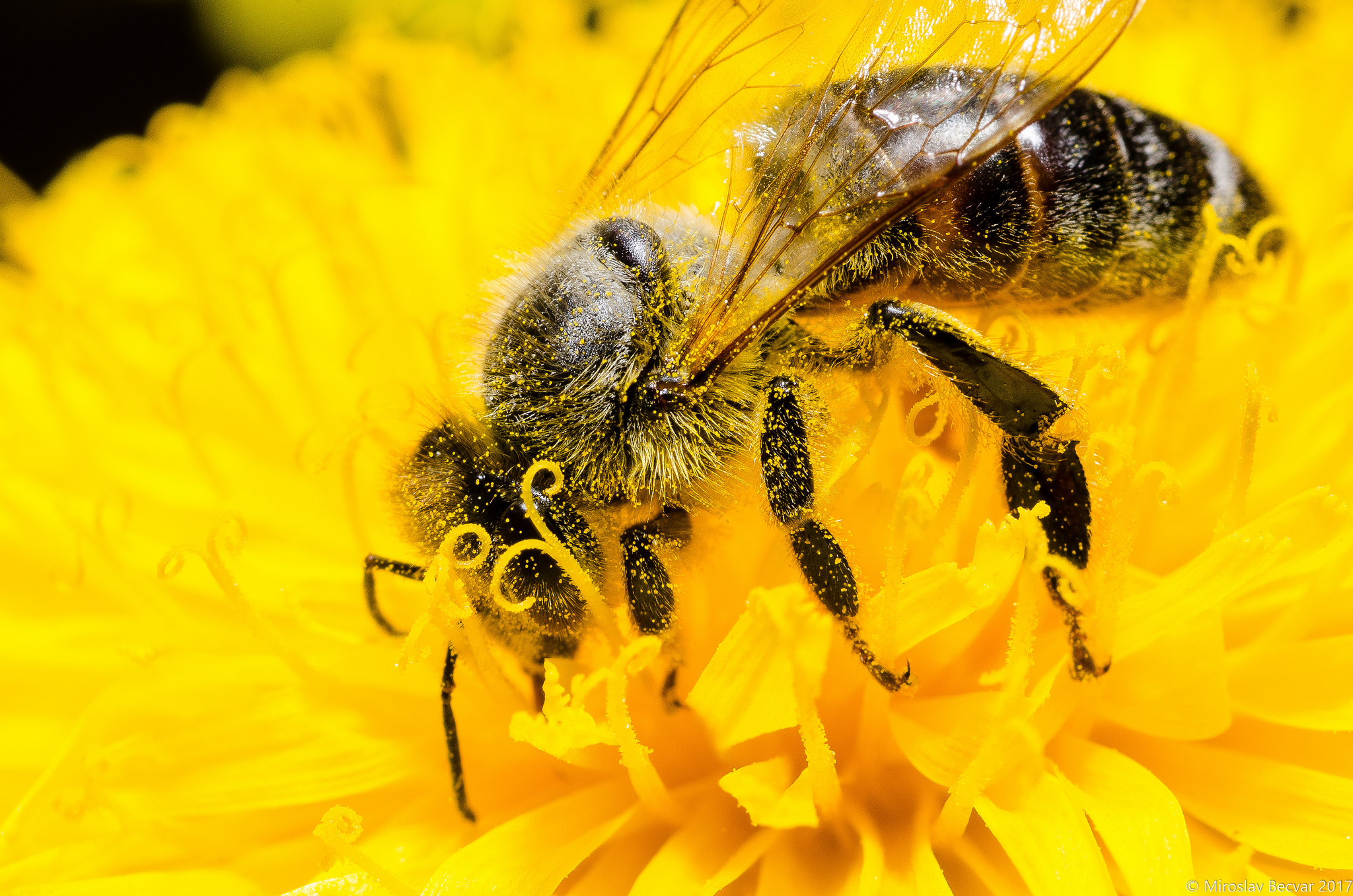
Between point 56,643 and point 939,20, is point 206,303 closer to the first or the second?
point 56,643

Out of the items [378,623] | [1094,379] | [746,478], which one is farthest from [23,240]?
[1094,379]

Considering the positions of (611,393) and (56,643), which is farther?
(56,643)

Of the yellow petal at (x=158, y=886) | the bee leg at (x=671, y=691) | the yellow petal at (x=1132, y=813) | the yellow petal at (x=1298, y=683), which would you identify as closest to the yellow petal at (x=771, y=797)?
the bee leg at (x=671, y=691)

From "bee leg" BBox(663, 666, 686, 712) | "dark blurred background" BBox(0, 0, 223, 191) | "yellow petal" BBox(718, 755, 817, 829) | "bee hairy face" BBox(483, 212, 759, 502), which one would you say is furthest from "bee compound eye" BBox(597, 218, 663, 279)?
"dark blurred background" BBox(0, 0, 223, 191)

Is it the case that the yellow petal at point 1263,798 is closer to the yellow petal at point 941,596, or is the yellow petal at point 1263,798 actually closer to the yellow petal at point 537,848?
the yellow petal at point 941,596

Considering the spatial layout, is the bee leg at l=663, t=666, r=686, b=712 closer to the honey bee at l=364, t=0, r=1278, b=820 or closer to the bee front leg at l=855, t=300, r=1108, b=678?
the honey bee at l=364, t=0, r=1278, b=820

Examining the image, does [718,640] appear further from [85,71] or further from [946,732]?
[85,71]
